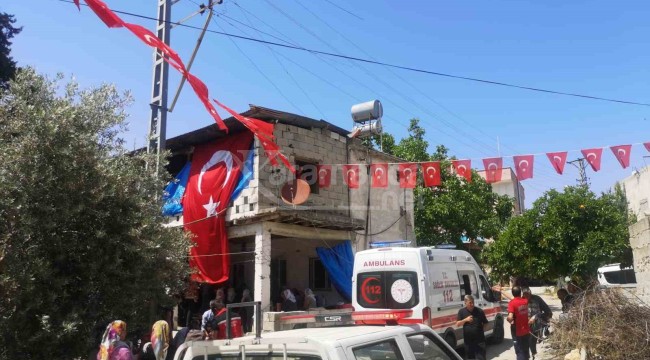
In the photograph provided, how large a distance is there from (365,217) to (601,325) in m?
10.9

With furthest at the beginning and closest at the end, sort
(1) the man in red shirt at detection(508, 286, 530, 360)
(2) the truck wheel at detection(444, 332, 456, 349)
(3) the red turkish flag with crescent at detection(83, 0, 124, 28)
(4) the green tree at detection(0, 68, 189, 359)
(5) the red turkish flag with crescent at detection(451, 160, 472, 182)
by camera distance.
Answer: (5) the red turkish flag with crescent at detection(451, 160, 472, 182) → (2) the truck wheel at detection(444, 332, 456, 349) → (1) the man in red shirt at detection(508, 286, 530, 360) → (3) the red turkish flag with crescent at detection(83, 0, 124, 28) → (4) the green tree at detection(0, 68, 189, 359)

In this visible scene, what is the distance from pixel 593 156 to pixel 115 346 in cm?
1067

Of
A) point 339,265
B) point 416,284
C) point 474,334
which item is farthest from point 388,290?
point 339,265

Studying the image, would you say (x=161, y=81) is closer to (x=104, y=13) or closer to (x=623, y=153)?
(x=104, y=13)

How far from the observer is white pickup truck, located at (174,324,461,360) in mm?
3176

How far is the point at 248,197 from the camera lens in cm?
1409

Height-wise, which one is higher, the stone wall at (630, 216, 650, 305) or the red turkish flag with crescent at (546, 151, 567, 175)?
the red turkish flag with crescent at (546, 151, 567, 175)

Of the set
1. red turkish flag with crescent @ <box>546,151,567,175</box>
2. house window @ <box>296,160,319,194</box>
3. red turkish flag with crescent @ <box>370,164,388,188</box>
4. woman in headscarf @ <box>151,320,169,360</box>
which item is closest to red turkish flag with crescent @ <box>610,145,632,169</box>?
red turkish flag with crescent @ <box>546,151,567,175</box>

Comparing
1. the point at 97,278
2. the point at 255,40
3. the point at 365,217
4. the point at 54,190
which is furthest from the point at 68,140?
the point at 365,217

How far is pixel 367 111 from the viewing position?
1775cm

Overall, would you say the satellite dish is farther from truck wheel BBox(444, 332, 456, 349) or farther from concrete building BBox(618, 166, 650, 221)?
concrete building BBox(618, 166, 650, 221)

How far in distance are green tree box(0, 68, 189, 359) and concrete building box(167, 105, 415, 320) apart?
246 inches

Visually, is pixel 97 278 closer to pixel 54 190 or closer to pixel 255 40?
pixel 54 190

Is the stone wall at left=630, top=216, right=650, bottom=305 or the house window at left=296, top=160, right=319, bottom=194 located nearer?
the stone wall at left=630, top=216, right=650, bottom=305
